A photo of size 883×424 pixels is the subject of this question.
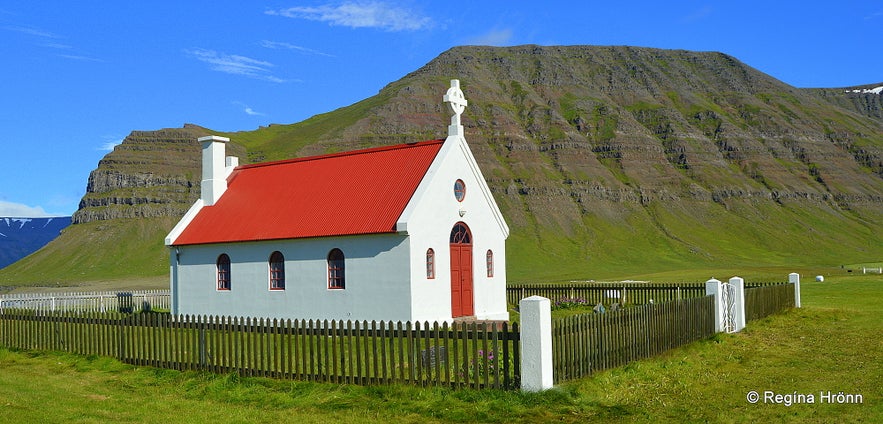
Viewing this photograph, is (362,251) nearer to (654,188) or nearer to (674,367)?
(674,367)

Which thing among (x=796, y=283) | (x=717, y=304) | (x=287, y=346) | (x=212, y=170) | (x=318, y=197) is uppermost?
(x=212, y=170)

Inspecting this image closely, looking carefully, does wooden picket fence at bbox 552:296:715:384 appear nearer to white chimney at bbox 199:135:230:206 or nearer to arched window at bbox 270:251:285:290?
arched window at bbox 270:251:285:290

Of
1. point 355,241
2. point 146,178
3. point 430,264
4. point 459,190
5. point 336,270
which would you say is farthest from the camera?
point 146,178

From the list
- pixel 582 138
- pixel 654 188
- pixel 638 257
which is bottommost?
pixel 638 257

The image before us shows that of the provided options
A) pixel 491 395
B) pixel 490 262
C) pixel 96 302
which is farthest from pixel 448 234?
pixel 96 302

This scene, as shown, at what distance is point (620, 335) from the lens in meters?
16.5

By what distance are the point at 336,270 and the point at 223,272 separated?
598 centimetres

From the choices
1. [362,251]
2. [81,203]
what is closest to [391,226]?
[362,251]

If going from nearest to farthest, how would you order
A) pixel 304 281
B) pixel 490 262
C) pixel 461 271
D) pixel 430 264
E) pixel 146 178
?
pixel 430 264, pixel 304 281, pixel 461 271, pixel 490 262, pixel 146 178

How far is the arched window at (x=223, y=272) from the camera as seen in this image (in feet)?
99.9

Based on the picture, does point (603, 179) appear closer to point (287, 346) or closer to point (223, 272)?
point (223, 272)

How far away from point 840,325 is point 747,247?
126066 millimetres

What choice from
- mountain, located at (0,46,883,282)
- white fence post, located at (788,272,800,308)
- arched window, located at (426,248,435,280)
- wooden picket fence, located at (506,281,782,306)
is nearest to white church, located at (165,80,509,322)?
arched window, located at (426,248,435,280)

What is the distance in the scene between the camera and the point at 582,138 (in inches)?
6786
